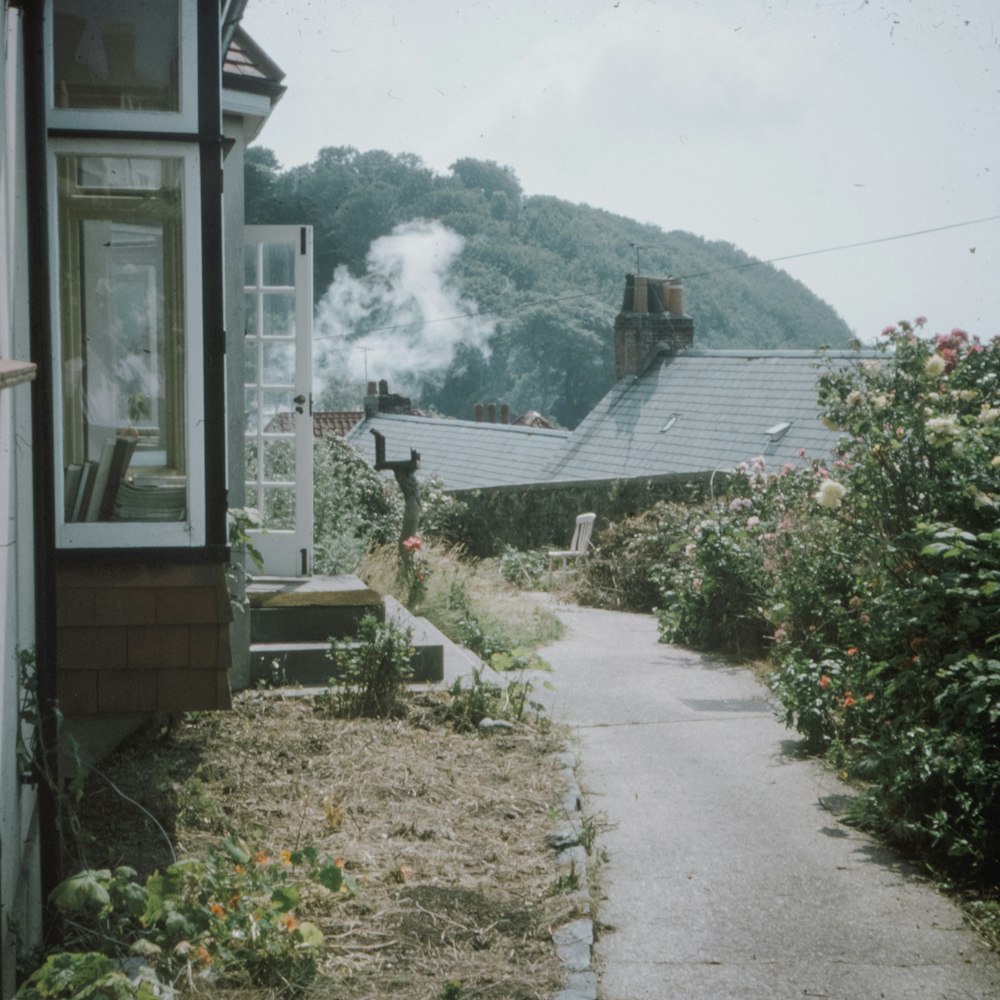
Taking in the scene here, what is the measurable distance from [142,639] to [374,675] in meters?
1.82

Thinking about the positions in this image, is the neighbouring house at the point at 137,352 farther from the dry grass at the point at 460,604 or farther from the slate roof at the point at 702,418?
the slate roof at the point at 702,418

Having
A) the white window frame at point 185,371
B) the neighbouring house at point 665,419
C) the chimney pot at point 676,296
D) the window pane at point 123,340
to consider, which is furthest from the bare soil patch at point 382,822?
the chimney pot at point 676,296

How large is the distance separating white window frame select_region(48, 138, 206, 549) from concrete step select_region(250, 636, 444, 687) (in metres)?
2.20

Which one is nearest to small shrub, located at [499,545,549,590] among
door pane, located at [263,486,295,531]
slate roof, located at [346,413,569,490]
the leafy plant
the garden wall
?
the garden wall

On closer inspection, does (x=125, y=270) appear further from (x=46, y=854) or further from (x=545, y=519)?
(x=545, y=519)

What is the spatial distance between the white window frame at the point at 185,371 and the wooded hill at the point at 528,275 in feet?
106

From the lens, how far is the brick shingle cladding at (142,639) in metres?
4.80

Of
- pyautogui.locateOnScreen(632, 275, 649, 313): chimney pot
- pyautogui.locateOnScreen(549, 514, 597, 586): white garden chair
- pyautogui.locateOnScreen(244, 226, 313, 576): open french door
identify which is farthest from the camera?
pyautogui.locateOnScreen(632, 275, 649, 313): chimney pot

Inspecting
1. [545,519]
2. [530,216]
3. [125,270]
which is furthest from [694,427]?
[530,216]

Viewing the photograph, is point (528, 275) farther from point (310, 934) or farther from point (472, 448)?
point (310, 934)

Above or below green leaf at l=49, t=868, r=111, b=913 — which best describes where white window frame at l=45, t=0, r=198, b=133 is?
above

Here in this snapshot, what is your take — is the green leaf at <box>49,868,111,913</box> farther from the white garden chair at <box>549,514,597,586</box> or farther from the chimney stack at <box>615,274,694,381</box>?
the chimney stack at <box>615,274,694,381</box>

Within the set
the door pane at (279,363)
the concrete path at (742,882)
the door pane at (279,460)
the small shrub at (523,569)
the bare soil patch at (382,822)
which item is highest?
the door pane at (279,363)

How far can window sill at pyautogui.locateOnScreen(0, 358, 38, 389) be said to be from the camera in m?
2.33
